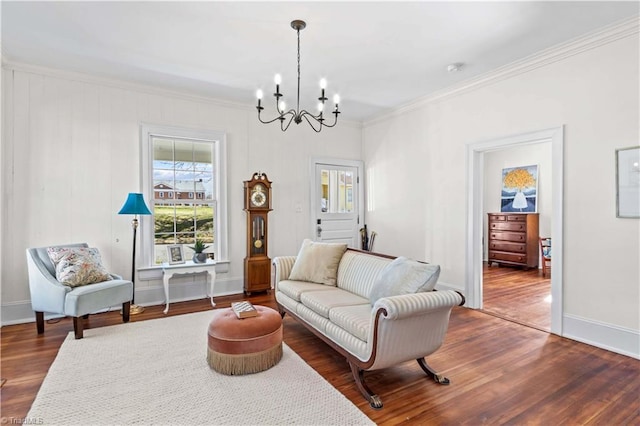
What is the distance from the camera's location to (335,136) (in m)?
5.94

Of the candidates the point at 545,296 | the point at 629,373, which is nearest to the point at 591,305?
the point at 629,373

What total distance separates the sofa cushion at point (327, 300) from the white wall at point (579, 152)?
2.09 m

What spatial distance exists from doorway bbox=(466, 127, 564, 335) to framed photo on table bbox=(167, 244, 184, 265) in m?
3.75

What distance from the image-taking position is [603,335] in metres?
3.06

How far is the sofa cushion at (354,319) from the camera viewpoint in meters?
2.29

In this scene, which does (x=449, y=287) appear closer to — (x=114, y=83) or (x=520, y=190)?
(x=520, y=190)

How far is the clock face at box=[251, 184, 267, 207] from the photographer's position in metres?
4.96

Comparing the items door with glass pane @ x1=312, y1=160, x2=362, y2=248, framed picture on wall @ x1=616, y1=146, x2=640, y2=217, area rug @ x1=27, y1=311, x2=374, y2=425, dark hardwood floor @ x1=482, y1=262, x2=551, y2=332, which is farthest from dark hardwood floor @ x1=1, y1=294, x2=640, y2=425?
door with glass pane @ x1=312, y1=160, x2=362, y2=248

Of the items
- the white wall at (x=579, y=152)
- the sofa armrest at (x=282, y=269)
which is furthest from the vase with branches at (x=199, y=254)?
the white wall at (x=579, y=152)

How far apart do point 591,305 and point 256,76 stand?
167 inches

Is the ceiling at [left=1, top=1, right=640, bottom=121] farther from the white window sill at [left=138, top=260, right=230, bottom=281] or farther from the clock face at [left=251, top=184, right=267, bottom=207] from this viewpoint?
the white window sill at [left=138, top=260, right=230, bottom=281]

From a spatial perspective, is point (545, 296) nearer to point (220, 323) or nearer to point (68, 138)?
point (220, 323)

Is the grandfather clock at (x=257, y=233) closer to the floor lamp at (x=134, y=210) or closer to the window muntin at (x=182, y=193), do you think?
the window muntin at (x=182, y=193)

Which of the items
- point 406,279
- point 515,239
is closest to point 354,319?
point 406,279
